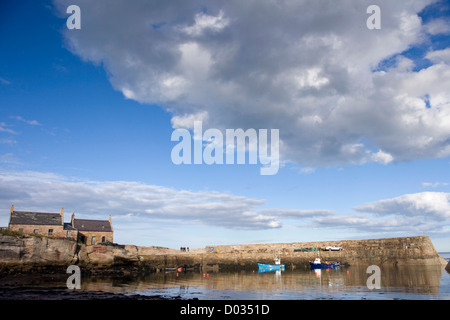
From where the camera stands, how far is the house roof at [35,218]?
57.3 meters

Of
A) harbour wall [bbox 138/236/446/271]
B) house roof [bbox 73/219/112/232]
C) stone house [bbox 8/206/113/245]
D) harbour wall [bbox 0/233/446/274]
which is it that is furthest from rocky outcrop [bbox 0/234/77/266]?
house roof [bbox 73/219/112/232]

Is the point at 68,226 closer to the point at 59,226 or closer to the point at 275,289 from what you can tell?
the point at 59,226

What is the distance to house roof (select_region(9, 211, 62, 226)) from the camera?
57272 millimetres

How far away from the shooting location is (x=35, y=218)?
59.3m

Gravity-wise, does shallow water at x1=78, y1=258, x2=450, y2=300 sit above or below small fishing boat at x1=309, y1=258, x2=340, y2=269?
above

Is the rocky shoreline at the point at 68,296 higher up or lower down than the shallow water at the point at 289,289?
higher up

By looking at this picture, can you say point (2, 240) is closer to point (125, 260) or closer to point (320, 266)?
point (125, 260)

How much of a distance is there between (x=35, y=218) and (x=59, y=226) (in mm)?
4790

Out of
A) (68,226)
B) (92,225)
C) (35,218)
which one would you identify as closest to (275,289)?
(68,226)

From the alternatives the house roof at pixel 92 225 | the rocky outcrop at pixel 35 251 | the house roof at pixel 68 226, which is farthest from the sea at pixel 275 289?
the house roof at pixel 92 225

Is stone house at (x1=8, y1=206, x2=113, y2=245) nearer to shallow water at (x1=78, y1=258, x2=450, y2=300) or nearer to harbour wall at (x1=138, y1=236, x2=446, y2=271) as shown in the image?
harbour wall at (x1=138, y1=236, x2=446, y2=271)

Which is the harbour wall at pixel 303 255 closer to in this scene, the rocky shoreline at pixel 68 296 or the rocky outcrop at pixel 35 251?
the rocky outcrop at pixel 35 251

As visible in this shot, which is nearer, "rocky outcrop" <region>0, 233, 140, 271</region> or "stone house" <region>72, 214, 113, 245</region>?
"rocky outcrop" <region>0, 233, 140, 271</region>

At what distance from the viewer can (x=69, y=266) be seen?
44.0 meters
